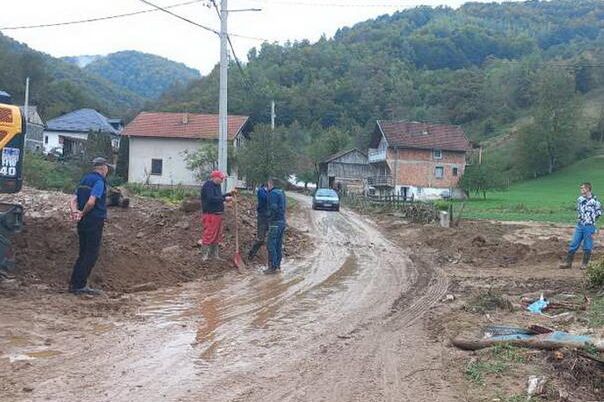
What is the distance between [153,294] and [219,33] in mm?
10750

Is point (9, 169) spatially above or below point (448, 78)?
below

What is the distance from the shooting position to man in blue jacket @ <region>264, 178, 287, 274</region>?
42.5 feet

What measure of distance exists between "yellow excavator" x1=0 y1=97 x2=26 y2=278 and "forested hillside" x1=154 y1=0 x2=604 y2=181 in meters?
58.7

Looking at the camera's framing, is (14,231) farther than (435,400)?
Yes

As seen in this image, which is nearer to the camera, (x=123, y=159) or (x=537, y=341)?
(x=537, y=341)

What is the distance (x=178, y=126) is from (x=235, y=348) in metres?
52.0

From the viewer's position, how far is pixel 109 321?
7898 mm

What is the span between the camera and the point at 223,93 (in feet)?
59.1

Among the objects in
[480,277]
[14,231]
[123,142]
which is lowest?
[480,277]

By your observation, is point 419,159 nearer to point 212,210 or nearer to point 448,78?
point 448,78

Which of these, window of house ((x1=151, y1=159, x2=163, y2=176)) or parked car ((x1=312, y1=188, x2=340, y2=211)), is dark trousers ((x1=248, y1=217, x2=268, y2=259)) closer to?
parked car ((x1=312, y1=188, x2=340, y2=211))

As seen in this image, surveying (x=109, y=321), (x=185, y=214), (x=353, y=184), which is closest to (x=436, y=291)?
(x=109, y=321)

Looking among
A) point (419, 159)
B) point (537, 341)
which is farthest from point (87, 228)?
point (419, 159)

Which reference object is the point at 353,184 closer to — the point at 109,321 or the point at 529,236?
the point at 529,236
